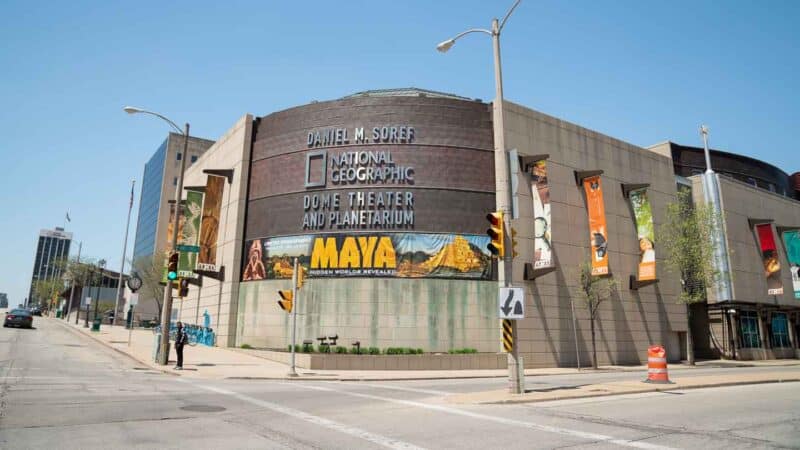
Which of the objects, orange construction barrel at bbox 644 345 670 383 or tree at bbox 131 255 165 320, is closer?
orange construction barrel at bbox 644 345 670 383

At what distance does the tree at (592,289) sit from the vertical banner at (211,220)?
26052 mm

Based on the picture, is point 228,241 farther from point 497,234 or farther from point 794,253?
point 794,253

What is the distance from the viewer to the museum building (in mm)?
30750

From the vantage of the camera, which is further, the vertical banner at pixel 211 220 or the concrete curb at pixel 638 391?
the vertical banner at pixel 211 220

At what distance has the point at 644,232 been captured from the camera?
3669cm

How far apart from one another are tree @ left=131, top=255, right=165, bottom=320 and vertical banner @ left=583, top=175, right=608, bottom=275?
43173 mm

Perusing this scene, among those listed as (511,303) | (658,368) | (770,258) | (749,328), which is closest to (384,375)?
(511,303)

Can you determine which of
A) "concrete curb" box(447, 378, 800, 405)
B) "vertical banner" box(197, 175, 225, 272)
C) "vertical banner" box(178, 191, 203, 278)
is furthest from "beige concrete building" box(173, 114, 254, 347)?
"concrete curb" box(447, 378, 800, 405)

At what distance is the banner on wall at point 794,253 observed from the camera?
48.8 meters

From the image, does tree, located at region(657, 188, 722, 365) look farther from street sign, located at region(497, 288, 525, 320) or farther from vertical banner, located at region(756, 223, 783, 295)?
street sign, located at region(497, 288, 525, 320)

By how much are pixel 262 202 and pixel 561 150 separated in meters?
20.8

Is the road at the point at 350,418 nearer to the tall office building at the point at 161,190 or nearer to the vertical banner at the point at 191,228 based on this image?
the vertical banner at the point at 191,228

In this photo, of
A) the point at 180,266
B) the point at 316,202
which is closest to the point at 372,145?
the point at 316,202

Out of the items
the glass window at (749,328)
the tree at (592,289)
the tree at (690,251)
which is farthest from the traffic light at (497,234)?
the glass window at (749,328)
